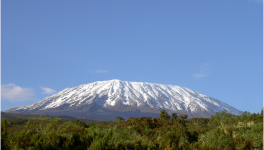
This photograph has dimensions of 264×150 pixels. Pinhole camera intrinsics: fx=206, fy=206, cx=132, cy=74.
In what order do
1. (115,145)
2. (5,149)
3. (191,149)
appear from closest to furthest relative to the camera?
(5,149) < (115,145) < (191,149)

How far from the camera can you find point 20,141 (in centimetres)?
1115

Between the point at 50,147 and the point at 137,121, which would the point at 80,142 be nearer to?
the point at 50,147

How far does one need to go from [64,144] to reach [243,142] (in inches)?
481

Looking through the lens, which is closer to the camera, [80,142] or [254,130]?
[80,142]

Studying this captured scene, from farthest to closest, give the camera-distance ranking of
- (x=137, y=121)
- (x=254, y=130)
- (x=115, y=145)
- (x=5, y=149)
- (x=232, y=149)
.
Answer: (x=137, y=121) < (x=254, y=130) < (x=232, y=149) < (x=115, y=145) < (x=5, y=149)

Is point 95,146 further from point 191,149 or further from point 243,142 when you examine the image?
point 243,142

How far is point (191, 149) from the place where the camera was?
481 inches

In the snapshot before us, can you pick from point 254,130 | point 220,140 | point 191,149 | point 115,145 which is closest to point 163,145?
point 191,149


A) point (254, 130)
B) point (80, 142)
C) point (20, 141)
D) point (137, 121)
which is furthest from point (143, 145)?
point (137, 121)

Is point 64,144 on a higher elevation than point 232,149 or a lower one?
higher

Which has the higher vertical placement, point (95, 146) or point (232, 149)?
point (95, 146)

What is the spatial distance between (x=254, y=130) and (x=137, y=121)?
548 inches

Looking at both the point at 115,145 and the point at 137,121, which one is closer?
the point at 115,145

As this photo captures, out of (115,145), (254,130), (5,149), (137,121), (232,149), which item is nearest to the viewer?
(5,149)
